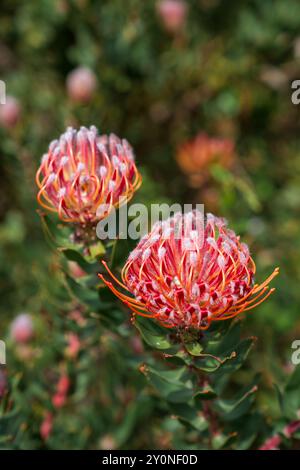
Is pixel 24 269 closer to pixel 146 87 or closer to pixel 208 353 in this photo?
pixel 146 87

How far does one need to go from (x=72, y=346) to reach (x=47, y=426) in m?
0.22

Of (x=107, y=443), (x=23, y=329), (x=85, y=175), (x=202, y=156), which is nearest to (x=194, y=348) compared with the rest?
(x=85, y=175)

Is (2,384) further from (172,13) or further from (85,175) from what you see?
(172,13)

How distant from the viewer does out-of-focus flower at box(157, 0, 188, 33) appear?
2410 millimetres

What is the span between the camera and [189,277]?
97cm

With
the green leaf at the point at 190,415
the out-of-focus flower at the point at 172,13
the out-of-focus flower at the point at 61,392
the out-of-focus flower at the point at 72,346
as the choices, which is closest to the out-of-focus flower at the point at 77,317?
the out-of-focus flower at the point at 72,346

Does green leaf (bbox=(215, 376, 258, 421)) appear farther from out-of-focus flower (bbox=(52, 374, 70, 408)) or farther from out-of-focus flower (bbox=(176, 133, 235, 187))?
out-of-focus flower (bbox=(176, 133, 235, 187))

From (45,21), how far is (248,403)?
6.32ft

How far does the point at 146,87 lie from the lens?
249 centimetres

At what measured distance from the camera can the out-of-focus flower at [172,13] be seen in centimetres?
241

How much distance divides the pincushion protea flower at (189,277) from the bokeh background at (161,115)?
0.70 meters

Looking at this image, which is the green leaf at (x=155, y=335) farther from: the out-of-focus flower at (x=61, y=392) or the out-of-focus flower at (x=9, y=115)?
the out-of-focus flower at (x=9, y=115)

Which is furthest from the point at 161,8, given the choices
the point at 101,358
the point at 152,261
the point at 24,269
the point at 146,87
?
the point at 152,261

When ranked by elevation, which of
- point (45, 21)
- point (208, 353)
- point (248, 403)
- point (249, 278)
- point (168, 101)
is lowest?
point (248, 403)
